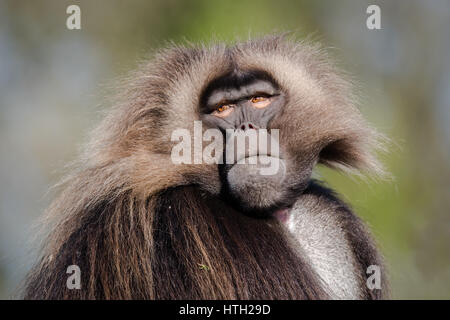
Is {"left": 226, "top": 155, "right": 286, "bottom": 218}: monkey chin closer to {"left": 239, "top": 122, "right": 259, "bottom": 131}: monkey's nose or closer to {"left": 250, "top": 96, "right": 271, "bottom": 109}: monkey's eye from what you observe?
{"left": 239, "top": 122, "right": 259, "bottom": 131}: monkey's nose

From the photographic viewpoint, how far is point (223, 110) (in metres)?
5.08

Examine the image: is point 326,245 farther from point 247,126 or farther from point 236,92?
point 236,92

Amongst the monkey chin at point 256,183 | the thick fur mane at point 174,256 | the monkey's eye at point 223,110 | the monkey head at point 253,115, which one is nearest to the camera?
the thick fur mane at point 174,256

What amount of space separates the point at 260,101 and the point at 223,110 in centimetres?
29

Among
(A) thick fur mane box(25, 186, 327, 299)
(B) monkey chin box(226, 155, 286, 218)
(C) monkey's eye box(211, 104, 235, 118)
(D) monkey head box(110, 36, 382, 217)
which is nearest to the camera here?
(A) thick fur mane box(25, 186, 327, 299)

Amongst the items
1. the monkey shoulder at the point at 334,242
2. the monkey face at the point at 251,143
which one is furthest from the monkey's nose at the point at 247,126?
the monkey shoulder at the point at 334,242

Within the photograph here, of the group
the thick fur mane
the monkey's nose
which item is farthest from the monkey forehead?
the thick fur mane

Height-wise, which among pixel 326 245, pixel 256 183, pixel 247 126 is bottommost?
pixel 326 245

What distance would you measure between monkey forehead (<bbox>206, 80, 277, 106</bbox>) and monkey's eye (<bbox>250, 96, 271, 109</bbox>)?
0.15ft

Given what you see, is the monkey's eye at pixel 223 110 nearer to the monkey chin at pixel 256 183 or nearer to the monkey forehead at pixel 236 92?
the monkey forehead at pixel 236 92

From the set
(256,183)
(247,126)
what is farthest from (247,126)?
(256,183)

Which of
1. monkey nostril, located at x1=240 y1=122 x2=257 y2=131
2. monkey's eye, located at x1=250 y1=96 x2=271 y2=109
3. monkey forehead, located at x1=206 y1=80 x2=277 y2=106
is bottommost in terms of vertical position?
monkey nostril, located at x1=240 y1=122 x2=257 y2=131

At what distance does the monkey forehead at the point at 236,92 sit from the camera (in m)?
5.07

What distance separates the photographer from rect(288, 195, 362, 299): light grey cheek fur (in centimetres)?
508
